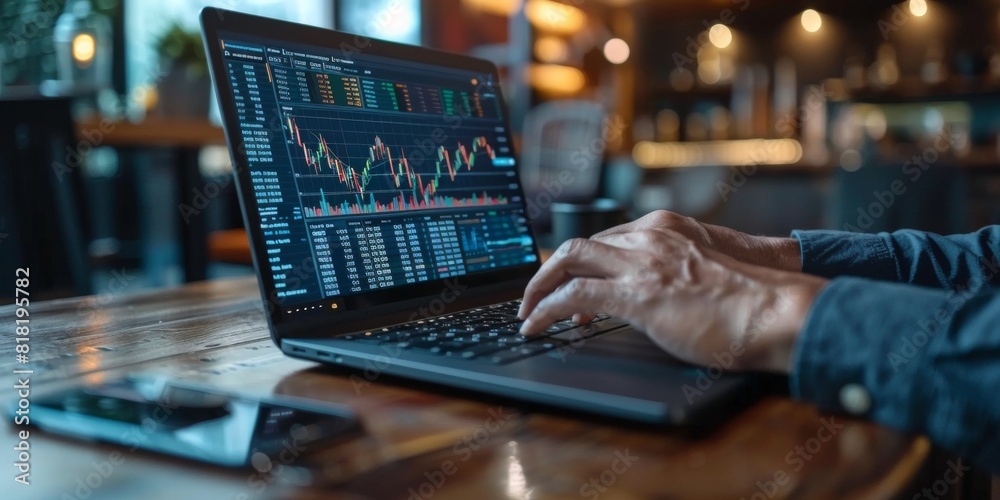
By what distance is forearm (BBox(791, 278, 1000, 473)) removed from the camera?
0.40m

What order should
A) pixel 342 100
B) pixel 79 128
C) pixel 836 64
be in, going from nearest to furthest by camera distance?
pixel 342 100, pixel 79 128, pixel 836 64

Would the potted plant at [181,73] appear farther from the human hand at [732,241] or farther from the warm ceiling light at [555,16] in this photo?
the warm ceiling light at [555,16]

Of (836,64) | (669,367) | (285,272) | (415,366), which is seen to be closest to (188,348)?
(285,272)

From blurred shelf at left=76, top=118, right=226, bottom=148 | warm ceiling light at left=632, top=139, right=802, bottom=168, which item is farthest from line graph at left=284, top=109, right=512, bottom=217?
warm ceiling light at left=632, top=139, right=802, bottom=168

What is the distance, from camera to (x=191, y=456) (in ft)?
1.16

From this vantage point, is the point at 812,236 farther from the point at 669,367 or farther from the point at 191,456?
the point at 191,456

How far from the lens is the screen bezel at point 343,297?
590mm

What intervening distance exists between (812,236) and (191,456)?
23.8 inches

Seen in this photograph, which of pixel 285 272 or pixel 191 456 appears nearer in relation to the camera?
pixel 191 456

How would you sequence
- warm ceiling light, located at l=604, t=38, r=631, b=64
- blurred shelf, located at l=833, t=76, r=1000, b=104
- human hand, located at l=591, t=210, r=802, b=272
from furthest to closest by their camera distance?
1. warm ceiling light, located at l=604, t=38, r=631, b=64
2. blurred shelf, located at l=833, t=76, r=1000, b=104
3. human hand, located at l=591, t=210, r=802, b=272

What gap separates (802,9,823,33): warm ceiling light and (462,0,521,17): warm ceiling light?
198 cm

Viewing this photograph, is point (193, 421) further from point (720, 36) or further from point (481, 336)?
point (720, 36)

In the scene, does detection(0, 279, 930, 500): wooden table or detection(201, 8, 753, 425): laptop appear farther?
detection(201, 8, 753, 425): laptop

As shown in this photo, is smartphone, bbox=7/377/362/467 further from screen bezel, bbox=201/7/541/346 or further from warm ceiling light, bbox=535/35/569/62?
warm ceiling light, bbox=535/35/569/62
